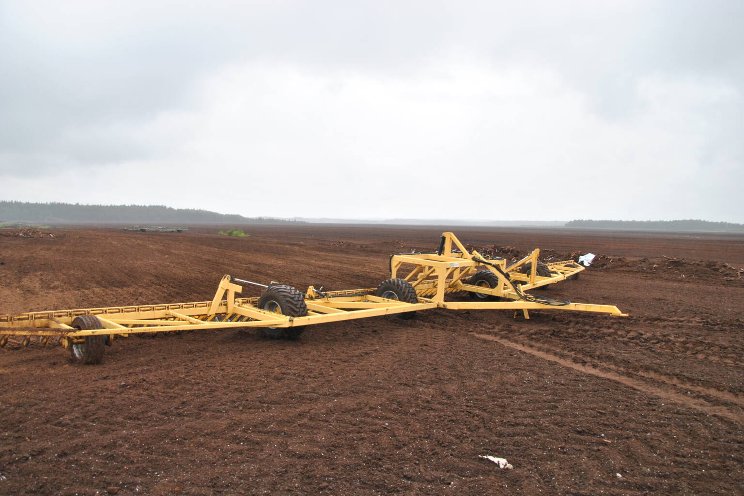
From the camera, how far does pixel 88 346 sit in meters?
5.67

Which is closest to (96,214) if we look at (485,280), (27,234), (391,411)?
(27,234)

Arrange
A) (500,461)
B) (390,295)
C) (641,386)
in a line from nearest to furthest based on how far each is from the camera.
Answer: (500,461), (641,386), (390,295)

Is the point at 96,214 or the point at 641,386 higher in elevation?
the point at 96,214

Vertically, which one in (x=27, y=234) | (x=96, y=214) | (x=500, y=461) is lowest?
Result: (x=500, y=461)

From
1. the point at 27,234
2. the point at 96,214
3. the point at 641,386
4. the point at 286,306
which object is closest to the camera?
the point at 641,386

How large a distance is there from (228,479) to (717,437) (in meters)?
4.46

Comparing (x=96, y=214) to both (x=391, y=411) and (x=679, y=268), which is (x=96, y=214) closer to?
(x=679, y=268)

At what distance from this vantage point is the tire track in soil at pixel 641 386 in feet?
16.3

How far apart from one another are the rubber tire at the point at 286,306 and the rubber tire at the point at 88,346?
233 cm

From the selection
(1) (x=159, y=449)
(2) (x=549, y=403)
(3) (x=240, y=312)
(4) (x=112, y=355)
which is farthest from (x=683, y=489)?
(4) (x=112, y=355)

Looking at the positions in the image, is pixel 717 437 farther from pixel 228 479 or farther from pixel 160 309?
pixel 160 309

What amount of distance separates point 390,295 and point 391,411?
4426mm

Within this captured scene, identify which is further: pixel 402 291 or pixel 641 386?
pixel 402 291

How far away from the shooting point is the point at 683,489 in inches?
139
